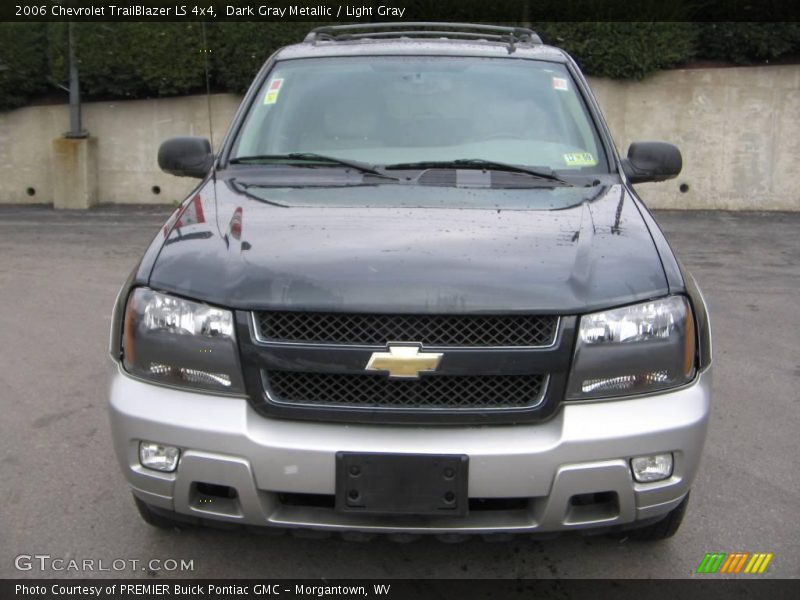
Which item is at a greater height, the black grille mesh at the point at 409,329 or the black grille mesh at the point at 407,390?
the black grille mesh at the point at 409,329

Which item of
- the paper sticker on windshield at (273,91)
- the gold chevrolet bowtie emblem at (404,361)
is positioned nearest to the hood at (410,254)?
the gold chevrolet bowtie emblem at (404,361)

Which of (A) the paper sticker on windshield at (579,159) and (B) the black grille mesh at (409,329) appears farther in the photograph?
(A) the paper sticker on windshield at (579,159)

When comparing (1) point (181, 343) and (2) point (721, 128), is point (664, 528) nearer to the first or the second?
(1) point (181, 343)

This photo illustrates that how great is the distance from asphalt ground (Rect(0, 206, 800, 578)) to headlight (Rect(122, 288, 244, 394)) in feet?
2.77

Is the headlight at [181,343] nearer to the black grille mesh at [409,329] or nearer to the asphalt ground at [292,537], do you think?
the black grille mesh at [409,329]

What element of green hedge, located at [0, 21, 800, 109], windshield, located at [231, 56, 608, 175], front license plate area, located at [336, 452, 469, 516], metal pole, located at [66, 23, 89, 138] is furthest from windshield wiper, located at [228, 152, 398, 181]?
metal pole, located at [66, 23, 89, 138]

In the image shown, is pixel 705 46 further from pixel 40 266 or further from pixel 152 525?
pixel 152 525

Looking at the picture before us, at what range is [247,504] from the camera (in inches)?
107

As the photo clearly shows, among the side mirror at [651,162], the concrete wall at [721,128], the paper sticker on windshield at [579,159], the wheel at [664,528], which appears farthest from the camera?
the concrete wall at [721,128]

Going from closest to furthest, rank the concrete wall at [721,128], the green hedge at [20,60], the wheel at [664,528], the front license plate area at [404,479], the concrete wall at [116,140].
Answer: the front license plate area at [404,479] < the wheel at [664,528] < the concrete wall at [721,128] < the green hedge at [20,60] < the concrete wall at [116,140]

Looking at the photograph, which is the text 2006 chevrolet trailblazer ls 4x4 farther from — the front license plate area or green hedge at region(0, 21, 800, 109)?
green hedge at region(0, 21, 800, 109)

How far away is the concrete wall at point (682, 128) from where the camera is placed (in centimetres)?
1188

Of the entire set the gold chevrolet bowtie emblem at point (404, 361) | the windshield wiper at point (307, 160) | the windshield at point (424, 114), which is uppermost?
the windshield at point (424, 114)

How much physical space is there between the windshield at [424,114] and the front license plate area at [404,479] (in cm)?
162
